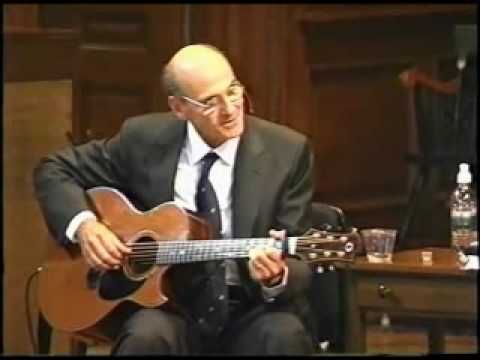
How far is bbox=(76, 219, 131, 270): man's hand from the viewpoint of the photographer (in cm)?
284

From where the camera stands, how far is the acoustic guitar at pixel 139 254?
2.76m

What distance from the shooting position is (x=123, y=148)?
9.73ft

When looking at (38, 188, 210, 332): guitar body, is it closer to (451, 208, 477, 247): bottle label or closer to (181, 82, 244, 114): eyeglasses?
(181, 82, 244, 114): eyeglasses

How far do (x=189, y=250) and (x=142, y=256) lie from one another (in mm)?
109

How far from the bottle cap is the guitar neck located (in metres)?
0.60

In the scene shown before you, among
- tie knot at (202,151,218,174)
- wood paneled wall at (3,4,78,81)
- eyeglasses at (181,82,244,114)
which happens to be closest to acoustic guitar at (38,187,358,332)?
tie knot at (202,151,218,174)

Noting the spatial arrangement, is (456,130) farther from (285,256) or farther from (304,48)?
(285,256)

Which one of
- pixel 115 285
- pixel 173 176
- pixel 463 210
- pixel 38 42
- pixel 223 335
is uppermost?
pixel 38 42

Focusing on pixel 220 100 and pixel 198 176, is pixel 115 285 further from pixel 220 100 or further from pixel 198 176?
pixel 220 100

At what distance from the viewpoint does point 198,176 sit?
291 centimetres

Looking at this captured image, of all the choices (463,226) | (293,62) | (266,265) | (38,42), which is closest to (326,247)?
(266,265)

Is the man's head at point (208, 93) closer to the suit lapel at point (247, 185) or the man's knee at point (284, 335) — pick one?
the suit lapel at point (247, 185)

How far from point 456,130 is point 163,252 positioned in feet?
2.73

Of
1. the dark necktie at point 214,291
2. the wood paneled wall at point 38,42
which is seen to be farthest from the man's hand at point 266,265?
the wood paneled wall at point 38,42
